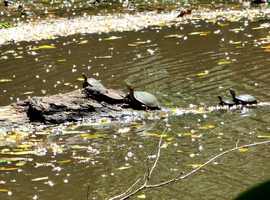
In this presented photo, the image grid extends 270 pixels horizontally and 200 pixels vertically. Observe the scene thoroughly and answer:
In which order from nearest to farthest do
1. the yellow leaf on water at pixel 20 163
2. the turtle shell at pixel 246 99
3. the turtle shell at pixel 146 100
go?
the yellow leaf on water at pixel 20 163
the turtle shell at pixel 246 99
the turtle shell at pixel 146 100

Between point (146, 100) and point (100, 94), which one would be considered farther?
point (100, 94)

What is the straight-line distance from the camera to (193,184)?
6852 millimetres

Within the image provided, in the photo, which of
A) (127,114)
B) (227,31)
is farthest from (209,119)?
(227,31)

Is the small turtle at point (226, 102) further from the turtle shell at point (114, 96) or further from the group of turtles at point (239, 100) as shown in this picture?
the turtle shell at point (114, 96)

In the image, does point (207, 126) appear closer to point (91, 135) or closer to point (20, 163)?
point (91, 135)

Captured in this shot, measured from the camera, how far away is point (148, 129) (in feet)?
29.8

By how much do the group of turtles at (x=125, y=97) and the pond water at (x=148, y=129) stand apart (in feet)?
1.51

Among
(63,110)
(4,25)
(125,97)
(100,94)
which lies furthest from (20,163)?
(4,25)

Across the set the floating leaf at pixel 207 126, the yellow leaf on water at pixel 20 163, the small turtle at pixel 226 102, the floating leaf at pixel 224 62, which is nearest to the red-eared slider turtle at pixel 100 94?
the small turtle at pixel 226 102

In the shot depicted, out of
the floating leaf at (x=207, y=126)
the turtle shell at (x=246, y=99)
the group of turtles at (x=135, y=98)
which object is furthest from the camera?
the group of turtles at (x=135, y=98)

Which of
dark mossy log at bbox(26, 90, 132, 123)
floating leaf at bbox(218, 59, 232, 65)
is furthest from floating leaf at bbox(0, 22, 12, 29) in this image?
dark mossy log at bbox(26, 90, 132, 123)

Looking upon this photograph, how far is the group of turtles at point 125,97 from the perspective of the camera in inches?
394

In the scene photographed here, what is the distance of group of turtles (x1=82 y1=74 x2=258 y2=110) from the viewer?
9836mm

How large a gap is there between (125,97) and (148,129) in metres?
1.38
